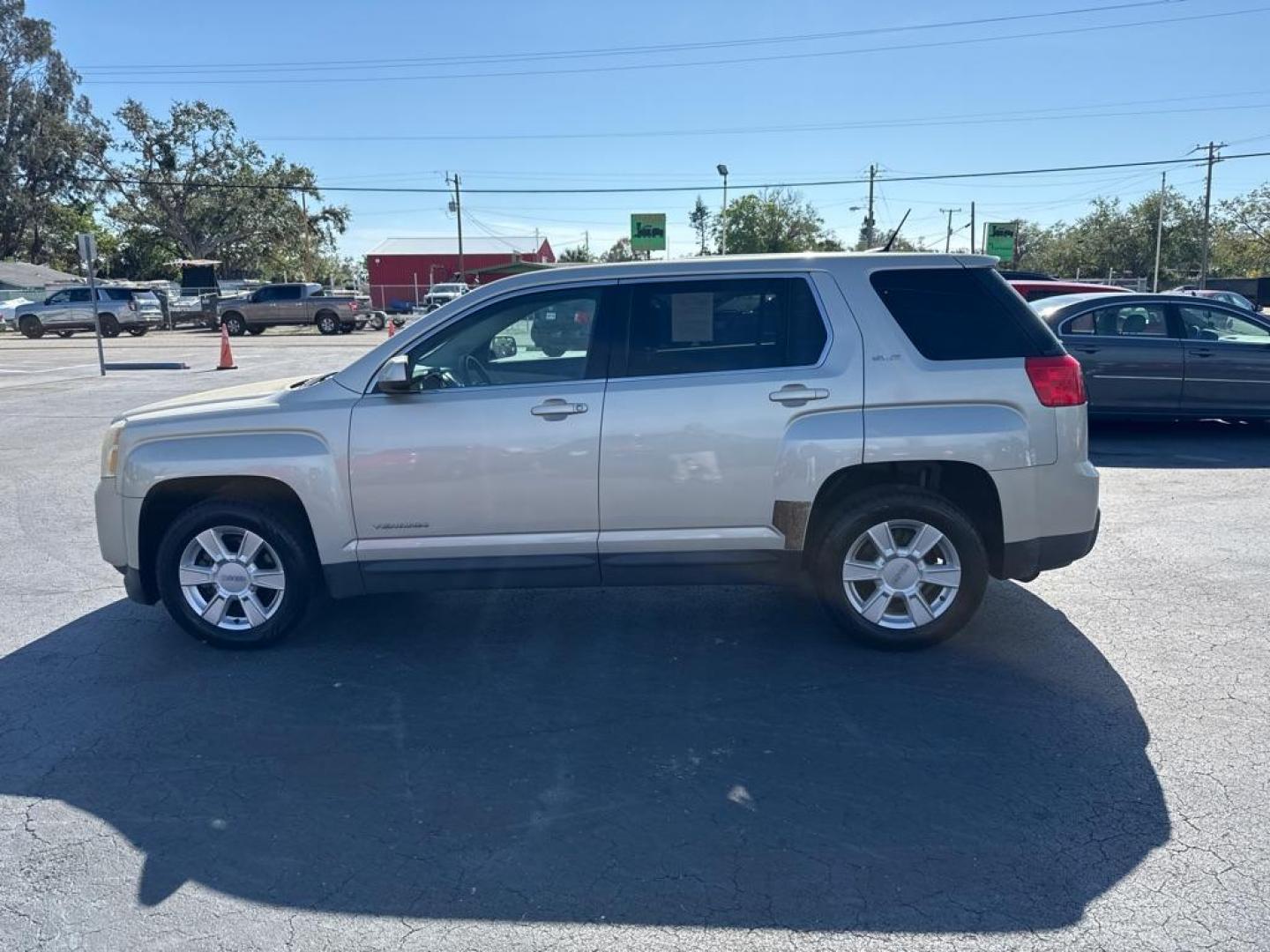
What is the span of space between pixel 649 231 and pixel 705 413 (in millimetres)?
44591

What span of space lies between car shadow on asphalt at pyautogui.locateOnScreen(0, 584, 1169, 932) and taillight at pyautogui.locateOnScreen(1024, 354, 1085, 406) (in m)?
1.28

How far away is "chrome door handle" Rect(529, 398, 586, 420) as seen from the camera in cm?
468

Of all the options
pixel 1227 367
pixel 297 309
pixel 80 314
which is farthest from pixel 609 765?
pixel 80 314

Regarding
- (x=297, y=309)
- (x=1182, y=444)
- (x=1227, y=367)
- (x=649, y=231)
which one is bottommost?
(x=1182, y=444)

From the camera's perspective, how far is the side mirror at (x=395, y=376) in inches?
183

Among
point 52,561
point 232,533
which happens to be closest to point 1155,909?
point 232,533

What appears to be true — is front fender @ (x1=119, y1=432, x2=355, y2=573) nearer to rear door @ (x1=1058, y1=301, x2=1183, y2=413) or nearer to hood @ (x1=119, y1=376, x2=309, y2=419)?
hood @ (x1=119, y1=376, x2=309, y2=419)

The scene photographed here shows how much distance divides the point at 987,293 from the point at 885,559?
143 centimetres

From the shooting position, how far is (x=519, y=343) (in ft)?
16.2

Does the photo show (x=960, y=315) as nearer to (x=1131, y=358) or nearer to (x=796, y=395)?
(x=796, y=395)

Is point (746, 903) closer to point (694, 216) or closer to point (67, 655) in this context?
point (67, 655)

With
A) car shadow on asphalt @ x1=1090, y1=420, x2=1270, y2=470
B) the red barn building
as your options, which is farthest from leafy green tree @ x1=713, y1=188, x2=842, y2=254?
car shadow on asphalt @ x1=1090, y1=420, x2=1270, y2=470

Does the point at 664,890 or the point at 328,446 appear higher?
the point at 328,446

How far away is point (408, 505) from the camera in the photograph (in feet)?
15.7
